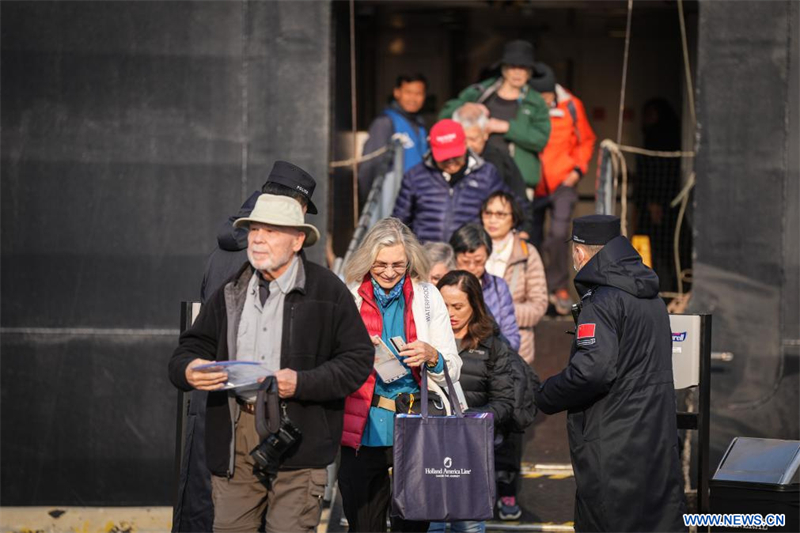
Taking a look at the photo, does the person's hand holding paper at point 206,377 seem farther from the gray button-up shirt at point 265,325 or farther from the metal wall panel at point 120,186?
the metal wall panel at point 120,186

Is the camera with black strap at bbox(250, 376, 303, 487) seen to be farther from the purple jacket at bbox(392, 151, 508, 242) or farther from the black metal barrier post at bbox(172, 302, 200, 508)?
the purple jacket at bbox(392, 151, 508, 242)

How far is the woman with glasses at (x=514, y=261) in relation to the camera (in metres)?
8.15

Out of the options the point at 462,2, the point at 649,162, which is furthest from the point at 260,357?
the point at 649,162

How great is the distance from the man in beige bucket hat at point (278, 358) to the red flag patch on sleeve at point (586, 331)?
1038 millimetres

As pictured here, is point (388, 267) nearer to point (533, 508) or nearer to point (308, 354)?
point (308, 354)

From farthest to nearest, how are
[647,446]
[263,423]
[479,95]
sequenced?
[479,95] < [647,446] < [263,423]

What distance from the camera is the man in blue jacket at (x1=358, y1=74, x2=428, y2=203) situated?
34.1 feet

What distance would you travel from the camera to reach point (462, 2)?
10.6 metres

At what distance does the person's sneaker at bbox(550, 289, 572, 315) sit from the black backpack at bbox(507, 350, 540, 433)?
11.3ft

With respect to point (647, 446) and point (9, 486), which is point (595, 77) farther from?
point (647, 446)

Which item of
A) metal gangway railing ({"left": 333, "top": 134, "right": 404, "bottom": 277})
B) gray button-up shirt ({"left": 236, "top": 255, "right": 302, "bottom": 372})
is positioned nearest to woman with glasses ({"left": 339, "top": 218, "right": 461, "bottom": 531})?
gray button-up shirt ({"left": 236, "top": 255, "right": 302, "bottom": 372})

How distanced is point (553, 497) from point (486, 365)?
2.03 m

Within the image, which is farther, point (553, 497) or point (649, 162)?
point (649, 162)

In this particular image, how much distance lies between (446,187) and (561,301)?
181cm
